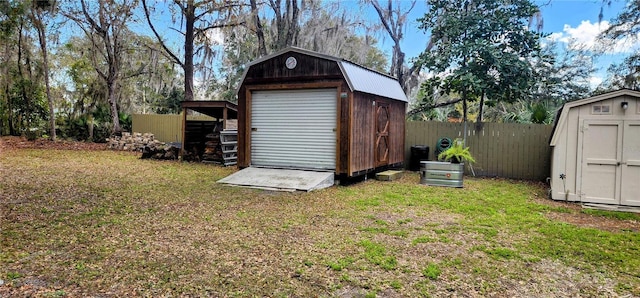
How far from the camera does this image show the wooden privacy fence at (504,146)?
9383 millimetres

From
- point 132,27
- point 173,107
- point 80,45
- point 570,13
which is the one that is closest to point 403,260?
point 570,13

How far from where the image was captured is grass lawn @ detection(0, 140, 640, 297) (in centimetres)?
289

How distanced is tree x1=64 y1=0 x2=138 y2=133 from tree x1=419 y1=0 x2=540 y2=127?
11615 mm

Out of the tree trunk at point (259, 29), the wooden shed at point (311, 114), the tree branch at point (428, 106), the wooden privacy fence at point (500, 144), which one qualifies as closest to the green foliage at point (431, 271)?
the wooden shed at point (311, 114)

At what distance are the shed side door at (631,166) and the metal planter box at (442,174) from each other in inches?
103

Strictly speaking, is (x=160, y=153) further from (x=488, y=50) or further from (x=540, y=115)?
(x=540, y=115)

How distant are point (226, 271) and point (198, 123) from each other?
31.5ft

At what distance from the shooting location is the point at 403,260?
346 cm

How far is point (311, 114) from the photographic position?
26.8 feet

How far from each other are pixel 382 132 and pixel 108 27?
39.2ft

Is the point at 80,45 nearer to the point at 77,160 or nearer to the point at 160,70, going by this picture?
the point at 160,70

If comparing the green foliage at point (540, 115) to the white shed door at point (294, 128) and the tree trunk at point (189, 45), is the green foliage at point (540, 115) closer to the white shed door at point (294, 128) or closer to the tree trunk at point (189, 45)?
the white shed door at point (294, 128)

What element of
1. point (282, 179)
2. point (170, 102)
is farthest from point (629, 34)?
point (170, 102)

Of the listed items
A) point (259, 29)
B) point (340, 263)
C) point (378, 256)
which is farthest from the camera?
point (259, 29)
